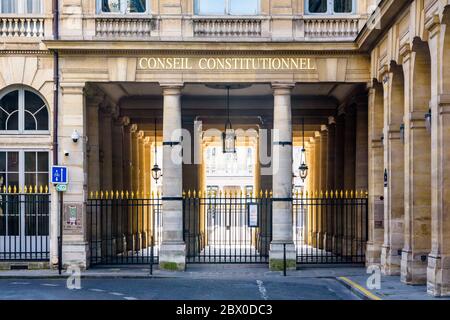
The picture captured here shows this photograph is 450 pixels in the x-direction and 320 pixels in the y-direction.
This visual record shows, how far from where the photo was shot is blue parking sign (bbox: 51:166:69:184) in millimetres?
22969

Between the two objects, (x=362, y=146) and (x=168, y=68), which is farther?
(x=362, y=146)

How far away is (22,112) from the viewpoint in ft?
79.3

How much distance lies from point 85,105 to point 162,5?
3.77 meters

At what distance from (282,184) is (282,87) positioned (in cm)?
287

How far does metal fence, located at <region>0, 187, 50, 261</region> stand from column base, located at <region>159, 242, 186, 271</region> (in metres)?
3.46

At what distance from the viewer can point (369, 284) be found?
19141mm

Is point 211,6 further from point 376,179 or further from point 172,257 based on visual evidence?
point 172,257

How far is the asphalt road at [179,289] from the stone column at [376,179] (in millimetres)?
2376

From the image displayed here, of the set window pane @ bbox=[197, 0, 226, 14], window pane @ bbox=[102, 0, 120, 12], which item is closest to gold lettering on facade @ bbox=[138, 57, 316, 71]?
window pane @ bbox=[197, 0, 226, 14]

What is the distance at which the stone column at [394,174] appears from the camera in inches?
834

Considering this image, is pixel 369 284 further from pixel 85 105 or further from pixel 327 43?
pixel 85 105

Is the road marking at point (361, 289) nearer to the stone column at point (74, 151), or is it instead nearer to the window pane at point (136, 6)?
the stone column at point (74, 151)

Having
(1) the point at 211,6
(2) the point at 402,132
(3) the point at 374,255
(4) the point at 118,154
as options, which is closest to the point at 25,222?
(4) the point at 118,154
